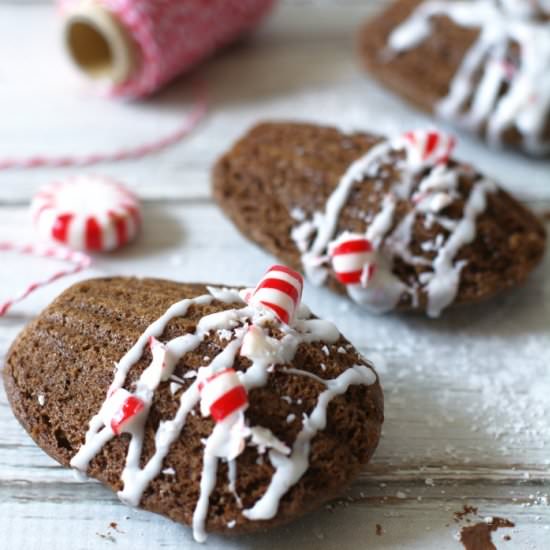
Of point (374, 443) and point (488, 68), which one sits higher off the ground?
point (488, 68)

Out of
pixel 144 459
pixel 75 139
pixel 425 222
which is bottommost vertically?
pixel 75 139

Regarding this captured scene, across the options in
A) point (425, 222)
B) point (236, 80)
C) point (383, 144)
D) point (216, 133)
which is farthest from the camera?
point (236, 80)

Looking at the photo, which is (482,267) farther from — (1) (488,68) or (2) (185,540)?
(2) (185,540)

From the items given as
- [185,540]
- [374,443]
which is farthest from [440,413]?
[185,540]

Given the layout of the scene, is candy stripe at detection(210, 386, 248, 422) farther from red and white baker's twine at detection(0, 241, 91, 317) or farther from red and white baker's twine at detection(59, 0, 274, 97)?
red and white baker's twine at detection(59, 0, 274, 97)

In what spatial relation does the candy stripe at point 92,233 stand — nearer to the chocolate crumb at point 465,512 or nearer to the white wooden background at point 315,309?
the white wooden background at point 315,309

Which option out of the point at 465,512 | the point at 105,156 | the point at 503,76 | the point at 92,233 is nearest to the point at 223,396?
the point at 465,512
